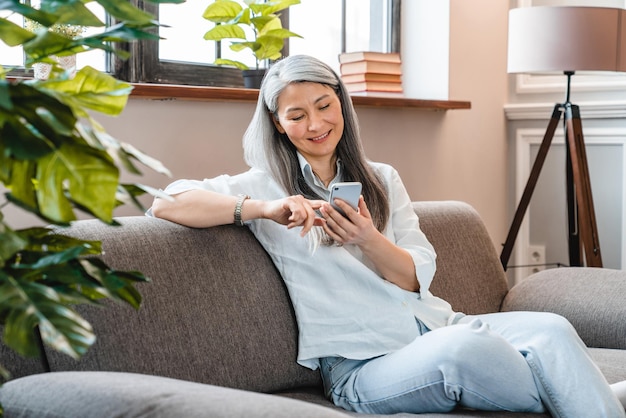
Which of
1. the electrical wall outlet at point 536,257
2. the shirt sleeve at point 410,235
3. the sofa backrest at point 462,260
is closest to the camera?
the shirt sleeve at point 410,235

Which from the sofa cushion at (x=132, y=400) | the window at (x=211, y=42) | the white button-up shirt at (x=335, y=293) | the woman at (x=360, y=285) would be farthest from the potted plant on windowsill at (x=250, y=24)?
the sofa cushion at (x=132, y=400)

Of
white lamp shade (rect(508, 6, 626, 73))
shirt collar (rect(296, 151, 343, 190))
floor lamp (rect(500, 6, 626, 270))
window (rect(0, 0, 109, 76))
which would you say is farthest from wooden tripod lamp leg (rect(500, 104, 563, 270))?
window (rect(0, 0, 109, 76))

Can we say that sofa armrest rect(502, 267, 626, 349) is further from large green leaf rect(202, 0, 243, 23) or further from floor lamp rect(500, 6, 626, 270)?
large green leaf rect(202, 0, 243, 23)

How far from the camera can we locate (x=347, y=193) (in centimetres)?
191

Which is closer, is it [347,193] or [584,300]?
[347,193]

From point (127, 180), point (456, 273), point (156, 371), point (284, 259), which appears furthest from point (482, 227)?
point (156, 371)

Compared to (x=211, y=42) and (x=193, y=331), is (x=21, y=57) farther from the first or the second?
(x=193, y=331)

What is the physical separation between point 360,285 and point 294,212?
29cm

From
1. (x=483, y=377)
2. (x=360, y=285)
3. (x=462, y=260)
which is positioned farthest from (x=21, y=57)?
(x=483, y=377)

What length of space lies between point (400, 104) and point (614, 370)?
131 centimetres

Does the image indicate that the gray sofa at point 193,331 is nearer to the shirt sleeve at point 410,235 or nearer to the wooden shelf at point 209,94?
the shirt sleeve at point 410,235

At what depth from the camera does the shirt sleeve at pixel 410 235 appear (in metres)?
2.08

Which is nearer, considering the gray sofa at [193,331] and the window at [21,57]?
the gray sofa at [193,331]

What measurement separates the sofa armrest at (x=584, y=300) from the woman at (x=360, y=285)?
1.30 ft
